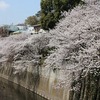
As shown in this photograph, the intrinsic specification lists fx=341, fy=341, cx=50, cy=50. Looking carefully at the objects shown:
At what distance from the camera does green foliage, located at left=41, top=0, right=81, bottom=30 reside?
2730cm

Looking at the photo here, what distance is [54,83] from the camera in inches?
917

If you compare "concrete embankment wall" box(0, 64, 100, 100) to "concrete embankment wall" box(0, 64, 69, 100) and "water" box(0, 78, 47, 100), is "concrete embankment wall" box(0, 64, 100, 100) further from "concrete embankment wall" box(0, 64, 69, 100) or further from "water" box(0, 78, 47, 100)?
"water" box(0, 78, 47, 100)

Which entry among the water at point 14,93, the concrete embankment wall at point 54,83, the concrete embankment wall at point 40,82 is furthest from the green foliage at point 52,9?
the water at point 14,93

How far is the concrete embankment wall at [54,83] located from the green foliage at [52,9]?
14.2 feet

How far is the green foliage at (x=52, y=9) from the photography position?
1075 inches

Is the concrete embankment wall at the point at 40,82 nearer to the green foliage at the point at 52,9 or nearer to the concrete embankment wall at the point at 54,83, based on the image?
the concrete embankment wall at the point at 54,83

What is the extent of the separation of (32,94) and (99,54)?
12.4 m

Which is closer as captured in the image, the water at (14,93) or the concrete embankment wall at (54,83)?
the concrete embankment wall at (54,83)

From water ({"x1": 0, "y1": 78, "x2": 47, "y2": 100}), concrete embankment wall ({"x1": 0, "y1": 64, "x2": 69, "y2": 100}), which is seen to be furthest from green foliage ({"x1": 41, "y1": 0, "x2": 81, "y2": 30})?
water ({"x1": 0, "y1": 78, "x2": 47, "y2": 100})

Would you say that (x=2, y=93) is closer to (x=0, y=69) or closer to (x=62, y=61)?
(x=62, y=61)

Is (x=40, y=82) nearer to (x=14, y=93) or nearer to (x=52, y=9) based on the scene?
(x=14, y=93)

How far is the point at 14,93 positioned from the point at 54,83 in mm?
4901

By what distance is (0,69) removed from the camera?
3856 centimetres

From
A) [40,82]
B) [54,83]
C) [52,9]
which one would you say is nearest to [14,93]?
[40,82]
